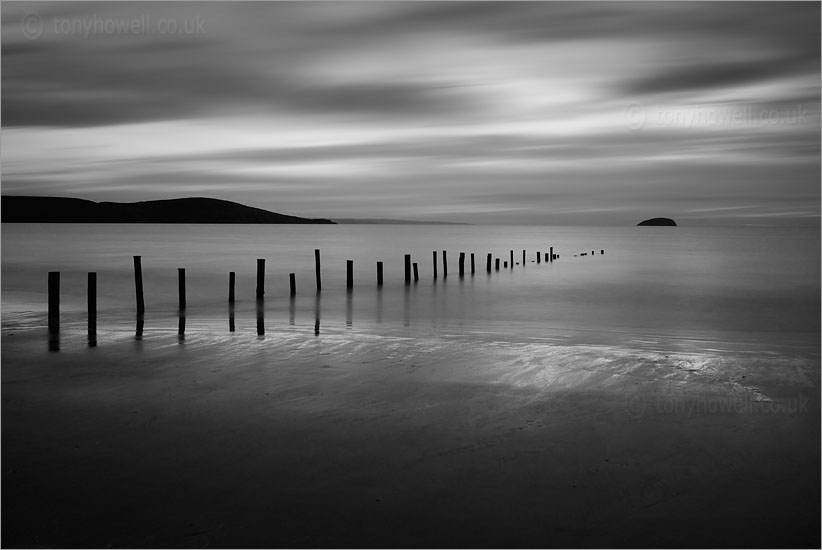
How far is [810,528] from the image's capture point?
470 centimetres

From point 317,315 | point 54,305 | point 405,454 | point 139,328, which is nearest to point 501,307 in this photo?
point 317,315

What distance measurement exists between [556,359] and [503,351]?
3.14 ft

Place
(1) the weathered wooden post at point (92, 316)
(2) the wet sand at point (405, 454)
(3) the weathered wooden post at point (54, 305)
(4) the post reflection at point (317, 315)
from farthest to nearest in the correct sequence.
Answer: (4) the post reflection at point (317, 315) < (3) the weathered wooden post at point (54, 305) < (1) the weathered wooden post at point (92, 316) < (2) the wet sand at point (405, 454)

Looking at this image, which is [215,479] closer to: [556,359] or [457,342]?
[556,359]

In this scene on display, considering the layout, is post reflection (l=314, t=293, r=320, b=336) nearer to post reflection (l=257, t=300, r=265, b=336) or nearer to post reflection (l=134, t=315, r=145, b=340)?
post reflection (l=257, t=300, r=265, b=336)

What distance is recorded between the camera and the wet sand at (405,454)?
466 centimetres

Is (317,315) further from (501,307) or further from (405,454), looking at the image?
(405,454)

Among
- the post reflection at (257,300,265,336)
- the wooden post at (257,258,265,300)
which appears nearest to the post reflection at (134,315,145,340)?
the post reflection at (257,300,265,336)

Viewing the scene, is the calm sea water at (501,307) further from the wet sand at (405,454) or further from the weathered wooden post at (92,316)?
the wet sand at (405,454)

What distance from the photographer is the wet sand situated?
466 cm

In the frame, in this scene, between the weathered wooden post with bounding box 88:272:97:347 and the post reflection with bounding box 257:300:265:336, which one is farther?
the post reflection with bounding box 257:300:265:336

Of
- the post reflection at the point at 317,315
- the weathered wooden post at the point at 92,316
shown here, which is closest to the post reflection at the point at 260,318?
the post reflection at the point at 317,315

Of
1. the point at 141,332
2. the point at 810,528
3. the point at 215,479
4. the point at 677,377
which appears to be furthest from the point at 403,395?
the point at 141,332

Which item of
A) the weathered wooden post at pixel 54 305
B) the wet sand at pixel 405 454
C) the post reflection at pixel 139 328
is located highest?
the weathered wooden post at pixel 54 305
